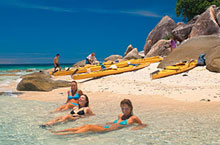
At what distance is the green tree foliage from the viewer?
35547mm

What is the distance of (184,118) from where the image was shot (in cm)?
601

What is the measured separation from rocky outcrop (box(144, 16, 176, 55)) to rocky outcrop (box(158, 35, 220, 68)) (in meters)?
18.6

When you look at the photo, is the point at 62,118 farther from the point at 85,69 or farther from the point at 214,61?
the point at 85,69

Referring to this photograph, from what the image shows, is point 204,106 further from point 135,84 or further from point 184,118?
point 135,84

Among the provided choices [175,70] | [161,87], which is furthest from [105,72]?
[161,87]

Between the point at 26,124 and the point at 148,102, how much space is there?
4.42 meters

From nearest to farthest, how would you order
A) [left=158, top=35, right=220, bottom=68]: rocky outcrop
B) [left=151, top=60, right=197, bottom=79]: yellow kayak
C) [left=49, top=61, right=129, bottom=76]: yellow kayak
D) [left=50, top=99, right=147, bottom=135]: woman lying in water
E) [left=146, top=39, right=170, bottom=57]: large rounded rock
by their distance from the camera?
[left=50, top=99, right=147, bottom=135]: woman lying in water < [left=151, top=60, right=197, bottom=79]: yellow kayak < [left=158, top=35, right=220, bottom=68]: rocky outcrop < [left=49, top=61, right=129, bottom=76]: yellow kayak < [left=146, top=39, right=170, bottom=57]: large rounded rock

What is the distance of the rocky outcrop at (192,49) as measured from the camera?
1565cm

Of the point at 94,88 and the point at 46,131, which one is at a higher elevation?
the point at 94,88

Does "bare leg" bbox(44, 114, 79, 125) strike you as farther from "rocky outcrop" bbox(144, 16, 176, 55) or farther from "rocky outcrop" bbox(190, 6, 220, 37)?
"rocky outcrop" bbox(144, 16, 176, 55)

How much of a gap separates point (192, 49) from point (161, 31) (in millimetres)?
19768

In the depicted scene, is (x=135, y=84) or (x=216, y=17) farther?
(x=216, y=17)

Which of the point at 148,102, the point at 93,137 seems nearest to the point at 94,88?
the point at 148,102

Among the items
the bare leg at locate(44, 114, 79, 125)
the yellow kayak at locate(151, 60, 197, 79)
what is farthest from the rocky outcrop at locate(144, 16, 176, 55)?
the bare leg at locate(44, 114, 79, 125)
